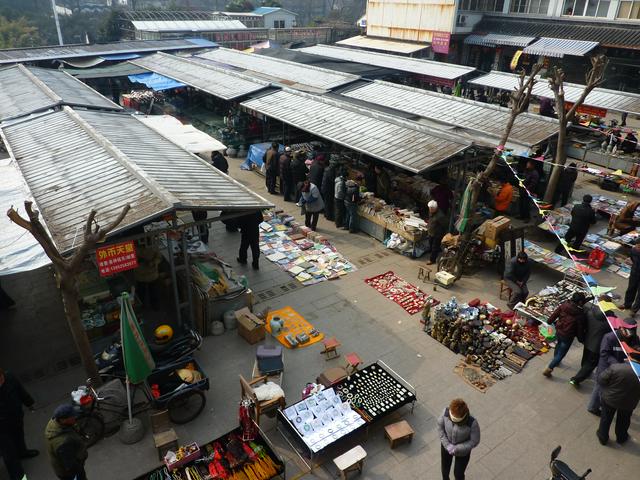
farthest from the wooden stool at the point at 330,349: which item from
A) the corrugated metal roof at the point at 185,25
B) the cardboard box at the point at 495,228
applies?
the corrugated metal roof at the point at 185,25

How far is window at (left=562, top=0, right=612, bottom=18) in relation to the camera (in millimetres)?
30948

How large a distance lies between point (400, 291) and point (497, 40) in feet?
103

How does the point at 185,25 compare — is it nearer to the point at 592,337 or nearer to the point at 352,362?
the point at 352,362

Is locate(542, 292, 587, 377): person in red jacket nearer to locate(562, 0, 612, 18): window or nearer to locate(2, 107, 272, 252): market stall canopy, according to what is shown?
locate(2, 107, 272, 252): market stall canopy

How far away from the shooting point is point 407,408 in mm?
7598

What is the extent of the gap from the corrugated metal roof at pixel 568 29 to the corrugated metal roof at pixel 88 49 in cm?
2289

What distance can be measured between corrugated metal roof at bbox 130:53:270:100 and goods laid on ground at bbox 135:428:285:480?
1578 cm

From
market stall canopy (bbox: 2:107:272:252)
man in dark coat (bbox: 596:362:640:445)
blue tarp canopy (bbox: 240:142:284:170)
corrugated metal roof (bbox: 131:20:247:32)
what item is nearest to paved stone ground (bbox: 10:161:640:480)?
man in dark coat (bbox: 596:362:640:445)

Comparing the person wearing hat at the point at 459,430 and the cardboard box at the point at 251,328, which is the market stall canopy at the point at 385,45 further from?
the person wearing hat at the point at 459,430

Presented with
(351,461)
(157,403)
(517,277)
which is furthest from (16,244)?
(517,277)

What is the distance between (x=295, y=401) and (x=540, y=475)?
12.7 ft

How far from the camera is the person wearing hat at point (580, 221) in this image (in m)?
11.6

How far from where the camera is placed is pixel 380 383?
7.56 m

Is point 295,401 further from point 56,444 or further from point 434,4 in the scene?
point 434,4
